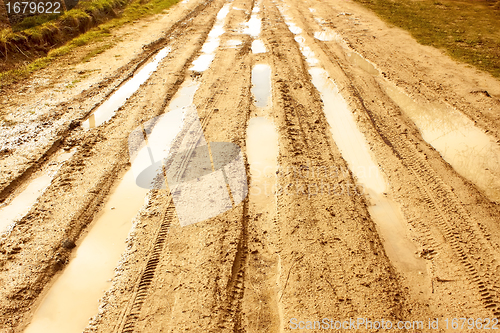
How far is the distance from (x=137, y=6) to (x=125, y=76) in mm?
9275

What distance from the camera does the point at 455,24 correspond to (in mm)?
12719

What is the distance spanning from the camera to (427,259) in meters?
4.23

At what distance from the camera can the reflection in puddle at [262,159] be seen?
17.3 feet

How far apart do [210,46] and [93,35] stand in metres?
4.93

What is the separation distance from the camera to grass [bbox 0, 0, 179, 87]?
30.4 ft

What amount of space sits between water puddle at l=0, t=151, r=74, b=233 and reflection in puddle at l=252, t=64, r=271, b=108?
469 cm

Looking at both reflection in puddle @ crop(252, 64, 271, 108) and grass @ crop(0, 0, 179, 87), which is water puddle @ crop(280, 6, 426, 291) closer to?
reflection in puddle @ crop(252, 64, 271, 108)

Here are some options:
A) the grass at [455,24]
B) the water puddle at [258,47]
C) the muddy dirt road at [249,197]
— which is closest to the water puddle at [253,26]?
the water puddle at [258,47]

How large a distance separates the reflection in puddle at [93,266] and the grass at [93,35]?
600 cm

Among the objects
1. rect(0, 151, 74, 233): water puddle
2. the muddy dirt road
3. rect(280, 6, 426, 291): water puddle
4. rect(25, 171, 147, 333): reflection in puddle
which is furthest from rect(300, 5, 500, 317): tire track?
rect(0, 151, 74, 233): water puddle

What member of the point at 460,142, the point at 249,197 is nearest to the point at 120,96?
the point at 249,197

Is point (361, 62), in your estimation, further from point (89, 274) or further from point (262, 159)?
point (89, 274)

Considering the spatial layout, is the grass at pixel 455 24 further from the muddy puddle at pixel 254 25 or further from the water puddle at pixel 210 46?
the water puddle at pixel 210 46

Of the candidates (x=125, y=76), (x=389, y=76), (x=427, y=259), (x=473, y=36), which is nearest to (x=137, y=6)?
(x=125, y=76)
